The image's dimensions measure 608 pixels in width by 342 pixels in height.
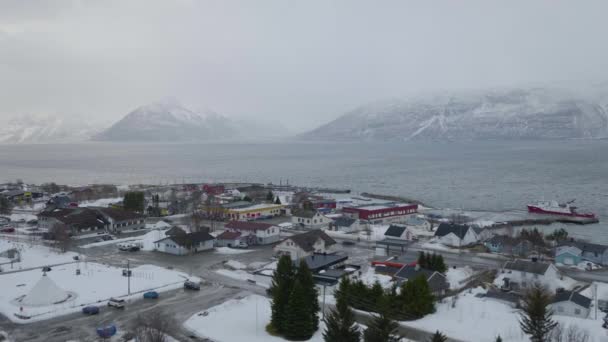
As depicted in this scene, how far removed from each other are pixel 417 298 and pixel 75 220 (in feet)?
93.0

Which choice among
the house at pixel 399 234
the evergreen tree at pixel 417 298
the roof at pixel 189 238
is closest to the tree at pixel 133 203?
the roof at pixel 189 238

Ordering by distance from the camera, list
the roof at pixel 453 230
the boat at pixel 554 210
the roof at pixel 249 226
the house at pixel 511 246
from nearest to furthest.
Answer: the house at pixel 511 246, the roof at pixel 453 230, the roof at pixel 249 226, the boat at pixel 554 210

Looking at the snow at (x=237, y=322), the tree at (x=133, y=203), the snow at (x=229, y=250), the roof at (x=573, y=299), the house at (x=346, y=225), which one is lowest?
the snow at (x=237, y=322)

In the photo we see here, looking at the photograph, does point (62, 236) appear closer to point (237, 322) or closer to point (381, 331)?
point (237, 322)

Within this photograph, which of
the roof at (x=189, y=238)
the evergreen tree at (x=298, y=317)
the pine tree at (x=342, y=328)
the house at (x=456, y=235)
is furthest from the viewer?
the house at (x=456, y=235)

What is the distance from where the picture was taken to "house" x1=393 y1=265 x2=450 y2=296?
22.4 metres

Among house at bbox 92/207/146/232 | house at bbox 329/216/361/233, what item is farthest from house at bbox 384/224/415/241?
Result: house at bbox 92/207/146/232

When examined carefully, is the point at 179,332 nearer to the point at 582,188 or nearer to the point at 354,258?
the point at 354,258

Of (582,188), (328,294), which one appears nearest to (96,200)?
(328,294)

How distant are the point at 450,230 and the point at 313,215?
1152 centimetres

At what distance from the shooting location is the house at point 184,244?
102 feet

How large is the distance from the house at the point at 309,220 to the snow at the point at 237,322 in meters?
19.5

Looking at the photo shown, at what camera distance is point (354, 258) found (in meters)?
30.2

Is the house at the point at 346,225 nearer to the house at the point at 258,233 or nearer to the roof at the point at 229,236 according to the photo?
the house at the point at 258,233
